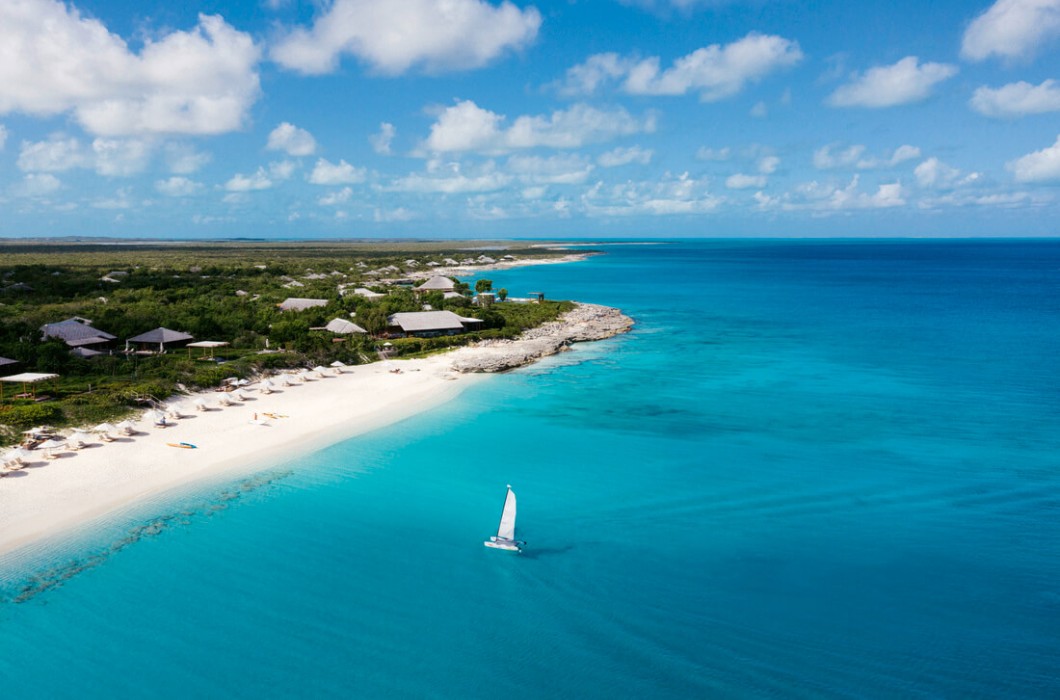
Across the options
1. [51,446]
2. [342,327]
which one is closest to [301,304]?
[342,327]

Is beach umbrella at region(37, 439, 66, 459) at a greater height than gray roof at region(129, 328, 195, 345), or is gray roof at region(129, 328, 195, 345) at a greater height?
gray roof at region(129, 328, 195, 345)

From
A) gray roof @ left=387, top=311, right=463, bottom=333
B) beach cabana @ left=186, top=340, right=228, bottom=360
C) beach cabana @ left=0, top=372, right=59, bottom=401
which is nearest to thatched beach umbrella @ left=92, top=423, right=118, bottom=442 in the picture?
beach cabana @ left=0, top=372, right=59, bottom=401

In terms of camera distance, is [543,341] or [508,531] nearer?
[508,531]

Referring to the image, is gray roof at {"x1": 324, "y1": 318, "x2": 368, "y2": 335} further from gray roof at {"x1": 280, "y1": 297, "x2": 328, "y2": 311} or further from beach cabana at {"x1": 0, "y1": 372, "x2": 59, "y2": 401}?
beach cabana at {"x1": 0, "y1": 372, "x2": 59, "y2": 401}

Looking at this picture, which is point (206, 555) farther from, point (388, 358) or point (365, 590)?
point (388, 358)

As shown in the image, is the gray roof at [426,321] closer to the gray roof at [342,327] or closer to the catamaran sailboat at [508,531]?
the gray roof at [342,327]

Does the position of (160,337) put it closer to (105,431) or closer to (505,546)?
(105,431)

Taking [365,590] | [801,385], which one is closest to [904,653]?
[365,590]
